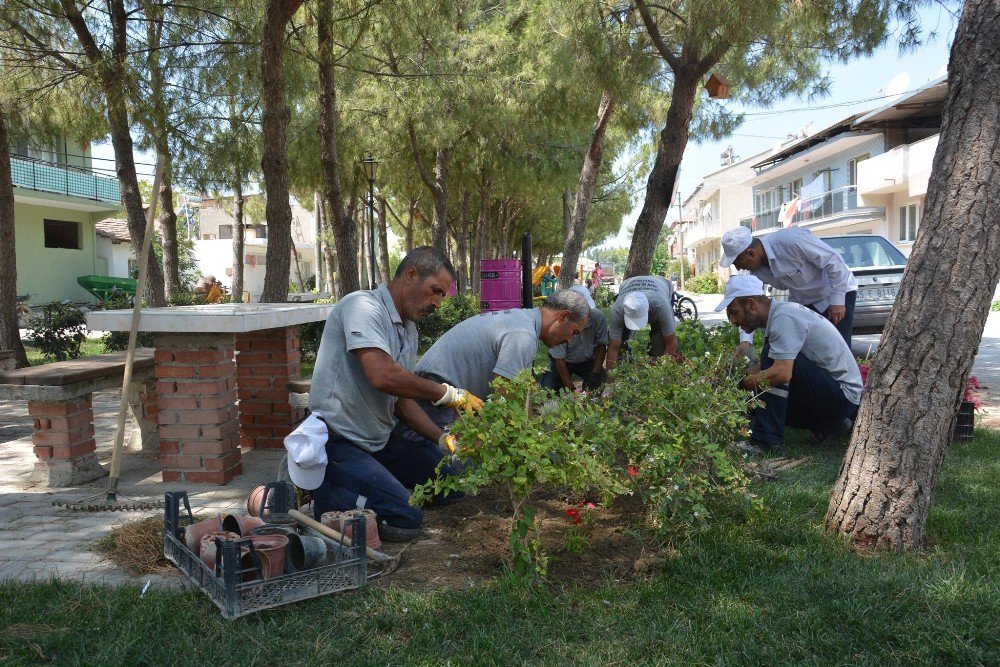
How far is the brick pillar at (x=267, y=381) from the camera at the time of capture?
233 inches

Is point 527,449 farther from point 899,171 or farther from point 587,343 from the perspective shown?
point 899,171

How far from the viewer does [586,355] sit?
687 centimetres

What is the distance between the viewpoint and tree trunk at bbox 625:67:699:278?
8977 mm

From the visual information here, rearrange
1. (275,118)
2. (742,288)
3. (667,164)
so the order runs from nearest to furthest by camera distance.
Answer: (742,288), (275,118), (667,164)

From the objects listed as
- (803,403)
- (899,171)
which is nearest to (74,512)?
(803,403)

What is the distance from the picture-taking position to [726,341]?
18.8 feet

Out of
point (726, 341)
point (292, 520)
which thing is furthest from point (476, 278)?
point (292, 520)

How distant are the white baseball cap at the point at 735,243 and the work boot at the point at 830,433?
4.84ft

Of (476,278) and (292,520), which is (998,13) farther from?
(476,278)

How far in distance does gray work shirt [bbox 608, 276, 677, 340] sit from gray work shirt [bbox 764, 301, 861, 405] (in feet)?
4.88

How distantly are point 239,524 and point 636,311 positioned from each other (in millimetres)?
3899

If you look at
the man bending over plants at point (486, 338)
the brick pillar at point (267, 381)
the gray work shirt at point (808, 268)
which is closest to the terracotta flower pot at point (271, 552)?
the man bending over plants at point (486, 338)

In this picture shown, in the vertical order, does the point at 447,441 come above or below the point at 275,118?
below

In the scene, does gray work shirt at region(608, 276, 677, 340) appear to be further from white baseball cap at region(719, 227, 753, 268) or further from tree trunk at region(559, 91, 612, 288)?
tree trunk at region(559, 91, 612, 288)
